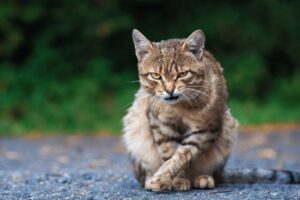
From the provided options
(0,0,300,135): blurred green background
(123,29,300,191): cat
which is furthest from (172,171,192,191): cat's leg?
(0,0,300,135): blurred green background

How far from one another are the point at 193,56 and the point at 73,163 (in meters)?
4.36

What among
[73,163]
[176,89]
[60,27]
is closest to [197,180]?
[176,89]

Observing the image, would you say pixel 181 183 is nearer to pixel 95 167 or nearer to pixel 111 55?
pixel 95 167

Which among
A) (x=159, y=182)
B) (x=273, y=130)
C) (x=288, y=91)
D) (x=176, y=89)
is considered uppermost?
(x=288, y=91)

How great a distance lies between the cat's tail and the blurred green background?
21.7 feet

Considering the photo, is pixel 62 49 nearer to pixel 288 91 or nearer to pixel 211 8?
pixel 211 8

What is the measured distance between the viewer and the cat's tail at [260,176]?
21.2 feet

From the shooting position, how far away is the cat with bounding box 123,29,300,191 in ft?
18.9

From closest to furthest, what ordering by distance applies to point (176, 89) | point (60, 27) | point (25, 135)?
point (176, 89) → point (25, 135) → point (60, 27)

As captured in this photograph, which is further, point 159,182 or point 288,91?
point 288,91

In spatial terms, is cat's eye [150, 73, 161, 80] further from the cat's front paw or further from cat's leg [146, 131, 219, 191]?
the cat's front paw

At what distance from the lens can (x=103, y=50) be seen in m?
15.7

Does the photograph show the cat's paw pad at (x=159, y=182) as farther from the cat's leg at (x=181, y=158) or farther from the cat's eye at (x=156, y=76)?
the cat's eye at (x=156, y=76)

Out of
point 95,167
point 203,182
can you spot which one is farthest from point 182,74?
point 95,167
